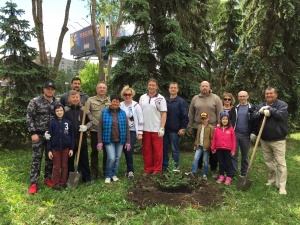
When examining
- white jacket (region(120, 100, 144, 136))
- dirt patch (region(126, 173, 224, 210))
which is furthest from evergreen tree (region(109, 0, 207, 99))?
dirt patch (region(126, 173, 224, 210))

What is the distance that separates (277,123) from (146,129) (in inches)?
103

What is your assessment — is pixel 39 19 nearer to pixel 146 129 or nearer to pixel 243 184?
pixel 146 129

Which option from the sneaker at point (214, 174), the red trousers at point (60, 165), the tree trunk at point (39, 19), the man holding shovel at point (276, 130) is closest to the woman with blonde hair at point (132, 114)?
the red trousers at point (60, 165)

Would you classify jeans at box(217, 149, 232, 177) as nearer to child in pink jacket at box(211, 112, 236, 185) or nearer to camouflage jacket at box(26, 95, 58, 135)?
child in pink jacket at box(211, 112, 236, 185)

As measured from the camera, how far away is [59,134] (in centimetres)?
515

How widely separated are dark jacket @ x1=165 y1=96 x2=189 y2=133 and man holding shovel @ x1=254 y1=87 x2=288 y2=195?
1.47m

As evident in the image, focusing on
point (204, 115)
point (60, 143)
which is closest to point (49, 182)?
point (60, 143)

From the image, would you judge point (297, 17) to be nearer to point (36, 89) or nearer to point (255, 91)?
point (255, 91)

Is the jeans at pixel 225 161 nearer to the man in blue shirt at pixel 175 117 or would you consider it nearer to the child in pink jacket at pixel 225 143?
the child in pink jacket at pixel 225 143

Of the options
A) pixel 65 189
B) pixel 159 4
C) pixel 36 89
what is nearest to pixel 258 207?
pixel 65 189

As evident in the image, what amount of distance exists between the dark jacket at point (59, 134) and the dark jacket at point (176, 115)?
85.7 inches

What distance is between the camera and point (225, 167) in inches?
234

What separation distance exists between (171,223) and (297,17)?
967 centimetres

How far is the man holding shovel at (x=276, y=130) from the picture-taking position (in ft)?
17.2
